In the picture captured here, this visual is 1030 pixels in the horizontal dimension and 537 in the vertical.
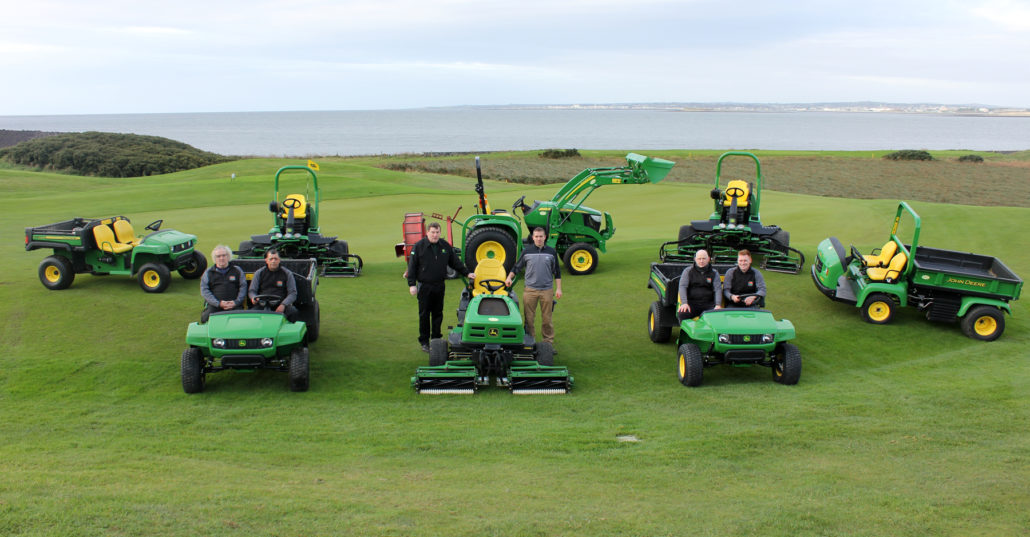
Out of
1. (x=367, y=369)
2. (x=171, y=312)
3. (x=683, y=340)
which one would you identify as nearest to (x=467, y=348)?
(x=367, y=369)

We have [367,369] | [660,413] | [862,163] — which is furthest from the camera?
[862,163]

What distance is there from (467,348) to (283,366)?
6.71ft

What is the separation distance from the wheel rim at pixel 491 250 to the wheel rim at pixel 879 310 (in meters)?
6.01

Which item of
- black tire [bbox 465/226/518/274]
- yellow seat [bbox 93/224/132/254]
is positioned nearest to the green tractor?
yellow seat [bbox 93/224/132/254]

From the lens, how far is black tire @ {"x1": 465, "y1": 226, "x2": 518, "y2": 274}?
13250mm

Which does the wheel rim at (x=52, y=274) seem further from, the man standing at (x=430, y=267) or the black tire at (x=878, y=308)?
the black tire at (x=878, y=308)

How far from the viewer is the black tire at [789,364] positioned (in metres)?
8.34

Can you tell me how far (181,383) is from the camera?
26.9 ft

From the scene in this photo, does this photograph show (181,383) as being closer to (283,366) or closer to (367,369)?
(283,366)

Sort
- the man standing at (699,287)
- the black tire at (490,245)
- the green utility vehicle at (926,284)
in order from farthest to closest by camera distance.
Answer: the black tire at (490,245), the green utility vehicle at (926,284), the man standing at (699,287)

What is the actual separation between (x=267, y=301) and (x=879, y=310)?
865 cm

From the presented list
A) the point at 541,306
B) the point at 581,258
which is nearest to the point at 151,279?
the point at 541,306

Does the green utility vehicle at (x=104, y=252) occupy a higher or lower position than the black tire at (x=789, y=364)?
higher

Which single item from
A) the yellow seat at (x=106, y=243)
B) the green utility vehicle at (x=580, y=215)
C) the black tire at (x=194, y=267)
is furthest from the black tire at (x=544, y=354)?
the yellow seat at (x=106, y=243)
